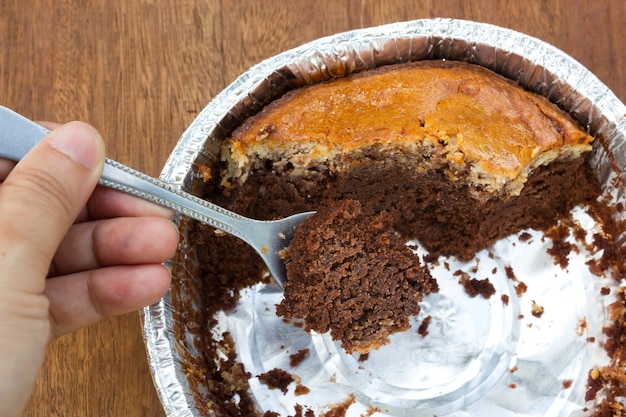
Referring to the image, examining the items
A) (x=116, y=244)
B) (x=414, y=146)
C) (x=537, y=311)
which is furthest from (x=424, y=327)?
(x=116, y=244)

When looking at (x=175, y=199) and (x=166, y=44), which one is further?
(x=166, y=44)

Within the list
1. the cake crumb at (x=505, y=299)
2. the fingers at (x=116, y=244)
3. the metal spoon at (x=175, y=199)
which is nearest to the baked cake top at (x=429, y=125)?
the metal spoon at (x=175, y=199)

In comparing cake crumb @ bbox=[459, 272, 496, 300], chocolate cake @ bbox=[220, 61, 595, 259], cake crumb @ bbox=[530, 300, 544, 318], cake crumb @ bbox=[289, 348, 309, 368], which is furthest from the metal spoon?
cake crumb @ bbox=[530, 300, 544, 318]

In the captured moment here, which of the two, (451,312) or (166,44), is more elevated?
(166,44)

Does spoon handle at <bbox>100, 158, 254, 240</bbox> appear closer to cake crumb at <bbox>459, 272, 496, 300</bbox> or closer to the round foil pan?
Answer: the round foil pan

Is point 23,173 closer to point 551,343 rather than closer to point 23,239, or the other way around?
point 23,239

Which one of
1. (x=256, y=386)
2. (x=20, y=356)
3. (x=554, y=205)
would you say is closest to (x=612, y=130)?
(x=554, y=205)

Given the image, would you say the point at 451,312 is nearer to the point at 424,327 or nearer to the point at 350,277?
the point at 424,327
